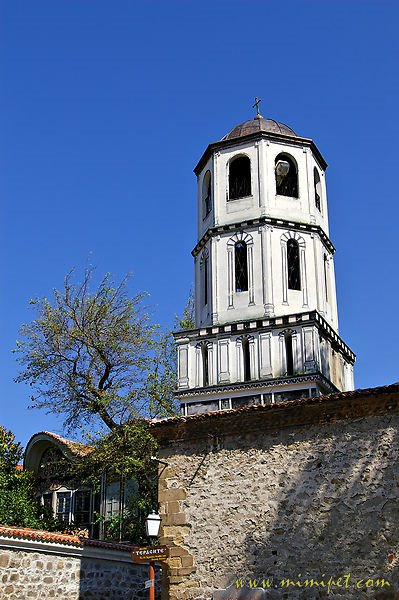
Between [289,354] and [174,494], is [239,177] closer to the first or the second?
[289,354]

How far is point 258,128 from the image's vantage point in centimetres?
2092

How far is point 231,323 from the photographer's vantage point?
63.4 ft

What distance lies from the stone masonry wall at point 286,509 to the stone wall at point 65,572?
2390 millimetres

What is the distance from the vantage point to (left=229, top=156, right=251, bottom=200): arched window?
20703 millimetres

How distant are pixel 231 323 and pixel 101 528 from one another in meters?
7.74

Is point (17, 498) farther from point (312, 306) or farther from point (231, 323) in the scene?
point (312, 306)

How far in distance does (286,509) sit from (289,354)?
26.2 feet

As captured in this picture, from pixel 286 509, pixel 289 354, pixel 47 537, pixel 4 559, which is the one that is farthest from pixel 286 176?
pixel 4 559

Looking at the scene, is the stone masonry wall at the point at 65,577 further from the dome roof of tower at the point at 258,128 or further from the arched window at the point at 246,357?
the dome roof of tower at the point at 258,128

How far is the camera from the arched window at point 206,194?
21438mm

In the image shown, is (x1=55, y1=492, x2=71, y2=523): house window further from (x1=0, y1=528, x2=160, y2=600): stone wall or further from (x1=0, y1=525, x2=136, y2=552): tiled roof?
(x1=0, y1=525, x2=136, y2=552): tiled roof

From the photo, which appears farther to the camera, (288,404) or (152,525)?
(288,404)

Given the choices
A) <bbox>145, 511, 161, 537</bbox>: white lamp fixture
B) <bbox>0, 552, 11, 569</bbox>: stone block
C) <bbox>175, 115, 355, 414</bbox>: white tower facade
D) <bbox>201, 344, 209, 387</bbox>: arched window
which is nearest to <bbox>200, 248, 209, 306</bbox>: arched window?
<bbox>175, 115, 355, 414</bbox>: white tower facade

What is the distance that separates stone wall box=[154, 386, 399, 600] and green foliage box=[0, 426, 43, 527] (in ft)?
32.0
